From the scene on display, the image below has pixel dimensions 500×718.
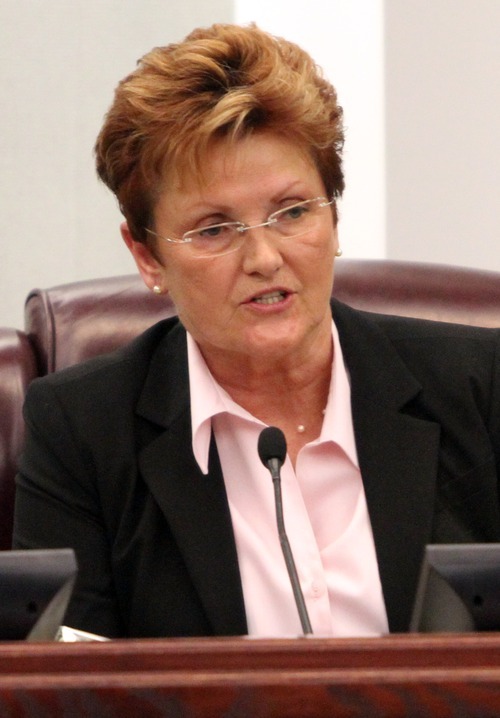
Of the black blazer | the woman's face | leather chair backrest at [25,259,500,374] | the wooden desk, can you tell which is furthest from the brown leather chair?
the wooden desk

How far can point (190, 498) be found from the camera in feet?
4.43

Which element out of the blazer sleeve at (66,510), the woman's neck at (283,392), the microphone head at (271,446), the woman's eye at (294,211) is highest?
the woman's eye at (294,211)

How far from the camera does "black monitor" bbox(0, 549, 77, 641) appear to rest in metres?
0.85

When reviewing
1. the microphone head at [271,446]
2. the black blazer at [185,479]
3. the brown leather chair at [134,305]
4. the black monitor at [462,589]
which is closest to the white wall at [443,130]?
the brown leather chair at [134,305]

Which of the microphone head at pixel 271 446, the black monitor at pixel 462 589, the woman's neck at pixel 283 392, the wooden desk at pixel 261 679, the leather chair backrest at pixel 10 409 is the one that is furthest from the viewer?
the leather chair backrest at pixel 10 409

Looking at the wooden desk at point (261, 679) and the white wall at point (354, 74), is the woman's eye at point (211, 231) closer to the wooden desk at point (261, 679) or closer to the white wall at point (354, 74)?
the wooden desk at point (261, 679)

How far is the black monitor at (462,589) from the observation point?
0.83 metres

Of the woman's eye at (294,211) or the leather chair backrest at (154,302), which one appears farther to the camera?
the leather chair backrest at (154,302)

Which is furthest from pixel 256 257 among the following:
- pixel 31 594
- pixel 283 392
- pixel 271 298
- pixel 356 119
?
pixel 356 119

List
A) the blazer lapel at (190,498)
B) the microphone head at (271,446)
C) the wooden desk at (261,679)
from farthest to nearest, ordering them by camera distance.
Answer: the blazer lapel at (190,498) < the microphone head at (271,446) < the wooden desk at (261,679)

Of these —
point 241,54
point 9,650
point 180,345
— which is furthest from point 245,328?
point 9,650

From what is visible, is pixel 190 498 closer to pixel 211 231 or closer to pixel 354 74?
pixel 211 231

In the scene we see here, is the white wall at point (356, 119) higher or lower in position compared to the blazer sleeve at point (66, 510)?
higher

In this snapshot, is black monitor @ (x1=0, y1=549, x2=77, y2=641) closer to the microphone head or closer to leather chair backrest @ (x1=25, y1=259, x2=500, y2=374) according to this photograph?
the microphone head
